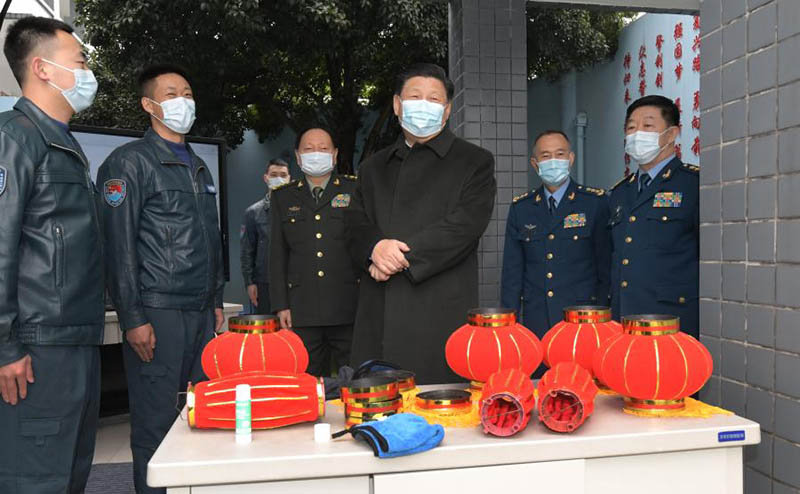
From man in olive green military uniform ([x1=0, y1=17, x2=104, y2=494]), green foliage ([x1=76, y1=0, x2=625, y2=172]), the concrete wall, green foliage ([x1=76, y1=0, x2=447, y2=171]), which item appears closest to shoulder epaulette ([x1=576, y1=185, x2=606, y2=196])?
man in olive green military uniform ([x1=0, y1=17, x2=104, y2=494])

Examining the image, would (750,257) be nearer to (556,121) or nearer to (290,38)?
(290,38)

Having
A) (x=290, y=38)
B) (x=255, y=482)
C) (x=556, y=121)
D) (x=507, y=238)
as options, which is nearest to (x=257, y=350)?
(x=255, y=482)

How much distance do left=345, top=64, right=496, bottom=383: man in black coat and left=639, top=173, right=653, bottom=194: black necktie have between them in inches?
29.8

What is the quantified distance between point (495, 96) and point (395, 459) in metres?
3.64

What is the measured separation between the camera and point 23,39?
6.56 feet

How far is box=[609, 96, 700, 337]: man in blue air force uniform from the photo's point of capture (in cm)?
239

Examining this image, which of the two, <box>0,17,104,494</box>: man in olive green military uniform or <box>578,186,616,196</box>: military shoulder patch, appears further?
<box>578,186,616,196</box>: military shoulder patch

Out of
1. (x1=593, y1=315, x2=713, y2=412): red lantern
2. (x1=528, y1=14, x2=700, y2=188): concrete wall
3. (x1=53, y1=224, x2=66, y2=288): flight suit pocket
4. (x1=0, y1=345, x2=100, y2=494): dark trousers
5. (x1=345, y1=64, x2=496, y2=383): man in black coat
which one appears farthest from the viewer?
(x1=528, y1=14, x2=700, y2=188): concrete wall

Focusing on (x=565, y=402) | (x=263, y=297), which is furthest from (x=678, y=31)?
(x=565, y=402)

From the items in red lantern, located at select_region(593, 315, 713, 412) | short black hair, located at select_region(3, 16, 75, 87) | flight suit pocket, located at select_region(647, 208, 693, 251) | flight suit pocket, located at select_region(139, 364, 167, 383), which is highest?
short black hair, located at select_region(3, 16, 75, 87)

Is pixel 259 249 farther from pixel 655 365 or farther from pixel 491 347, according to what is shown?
pixel 655 365

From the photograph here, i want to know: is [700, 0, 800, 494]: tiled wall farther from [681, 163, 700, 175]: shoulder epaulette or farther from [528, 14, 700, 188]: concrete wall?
[528, 14, 700, 188]: concrete wall

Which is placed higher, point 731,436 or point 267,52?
point 267,52

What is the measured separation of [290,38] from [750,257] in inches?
293
